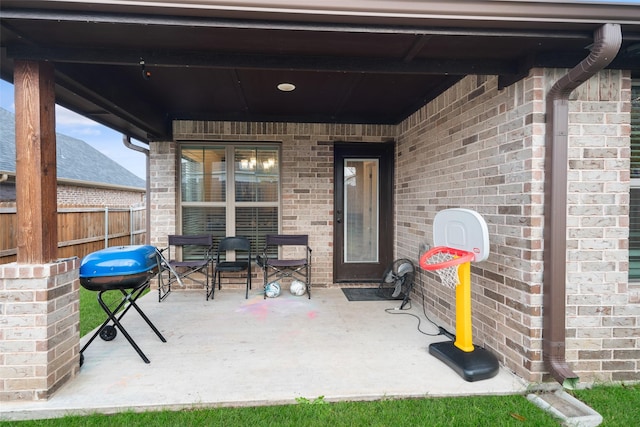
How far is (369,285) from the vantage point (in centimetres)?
470

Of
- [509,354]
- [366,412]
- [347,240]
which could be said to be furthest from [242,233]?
[509,354]

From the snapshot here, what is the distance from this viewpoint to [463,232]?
240cm

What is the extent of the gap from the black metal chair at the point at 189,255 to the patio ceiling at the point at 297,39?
200 cm

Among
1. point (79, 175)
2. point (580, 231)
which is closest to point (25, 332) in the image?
point (580, 231)

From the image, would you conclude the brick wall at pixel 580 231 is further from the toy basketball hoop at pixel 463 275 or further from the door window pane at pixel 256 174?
the door window pane at pixel 256 174

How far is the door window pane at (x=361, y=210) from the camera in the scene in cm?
474

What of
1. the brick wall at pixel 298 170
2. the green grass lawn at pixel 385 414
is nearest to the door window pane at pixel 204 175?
the brick wall at pixel 298 170

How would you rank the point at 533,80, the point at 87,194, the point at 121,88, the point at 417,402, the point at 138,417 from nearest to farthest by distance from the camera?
1. the point at 138,417
2. the point at 417,402
3. the point at 533,80
4. the point at 121,88
5. the point at 87,194

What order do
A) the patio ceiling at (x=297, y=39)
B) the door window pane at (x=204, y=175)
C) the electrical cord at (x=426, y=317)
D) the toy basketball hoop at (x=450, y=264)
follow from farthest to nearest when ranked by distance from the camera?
1. the door window pane at (x=204, y=175)
2. the electrical cord at (x=426, y=317)
3. the toy basketball hoop at (x=450, y=264)
4. the patio ceiling at (x=297, y=39)

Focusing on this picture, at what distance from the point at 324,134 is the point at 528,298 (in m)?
3.29

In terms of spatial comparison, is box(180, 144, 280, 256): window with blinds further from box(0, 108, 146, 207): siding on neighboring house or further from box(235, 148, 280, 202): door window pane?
box(0, 108, 146, 207): siding on neighboring house

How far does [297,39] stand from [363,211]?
122 inches

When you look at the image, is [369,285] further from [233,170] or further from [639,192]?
[639,192]

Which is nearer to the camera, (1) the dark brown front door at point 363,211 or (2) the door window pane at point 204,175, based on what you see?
(2) the door window pane at point 204,175
